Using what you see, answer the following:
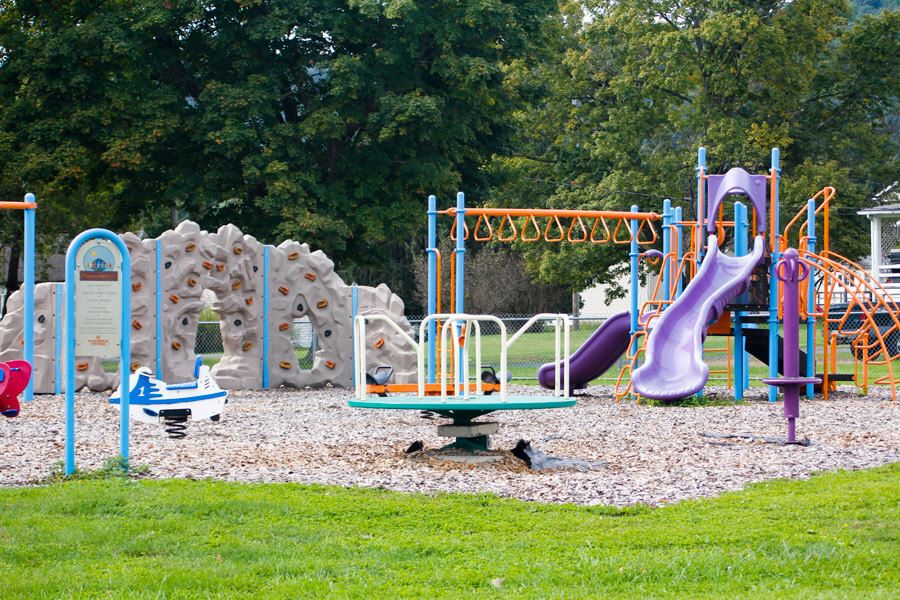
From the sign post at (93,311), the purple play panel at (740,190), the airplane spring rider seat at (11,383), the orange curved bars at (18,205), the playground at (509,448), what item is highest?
the purple play panel at (740,190)

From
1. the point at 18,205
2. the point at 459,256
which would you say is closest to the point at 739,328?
the point at 459,256

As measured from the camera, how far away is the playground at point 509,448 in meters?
7.25

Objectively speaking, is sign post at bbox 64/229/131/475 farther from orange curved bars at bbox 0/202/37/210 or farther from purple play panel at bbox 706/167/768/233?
purple play panel at bbox 706/167/768/233

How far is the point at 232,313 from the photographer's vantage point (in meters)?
17.3

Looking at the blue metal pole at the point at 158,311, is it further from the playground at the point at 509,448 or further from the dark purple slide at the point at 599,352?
the dark purple slide at the point at 599,352

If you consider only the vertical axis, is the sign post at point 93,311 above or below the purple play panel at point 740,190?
below

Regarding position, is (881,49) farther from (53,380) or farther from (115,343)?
(115,343)

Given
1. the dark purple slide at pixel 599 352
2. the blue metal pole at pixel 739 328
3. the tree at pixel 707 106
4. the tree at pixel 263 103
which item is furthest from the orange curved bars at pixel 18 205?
the tree at pixel 707 106

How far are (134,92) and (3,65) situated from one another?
11.5ft

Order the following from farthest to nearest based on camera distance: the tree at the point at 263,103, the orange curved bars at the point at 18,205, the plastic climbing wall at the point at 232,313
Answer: the tree at the point at 263,103, the plastic climbing wall at the point at 232,313, the orange curved bars at the point at 18,205

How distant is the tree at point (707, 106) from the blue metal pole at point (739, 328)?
14443 millimetres

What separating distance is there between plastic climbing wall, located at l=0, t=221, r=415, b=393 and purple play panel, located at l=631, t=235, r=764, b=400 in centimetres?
508

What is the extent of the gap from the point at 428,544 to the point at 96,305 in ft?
11.4

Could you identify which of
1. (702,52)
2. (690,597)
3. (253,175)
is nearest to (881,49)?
(702,52)
